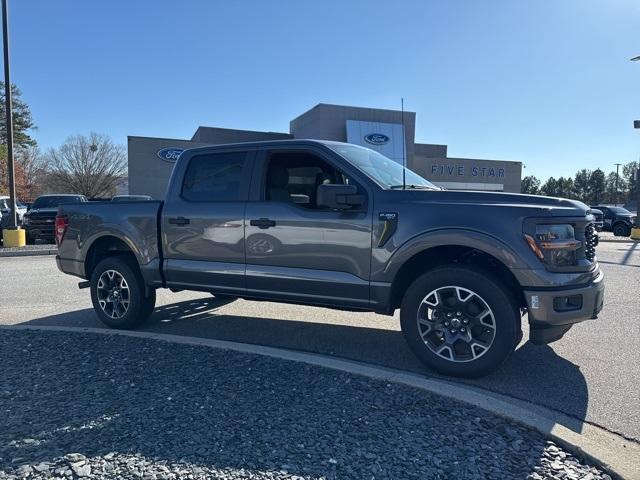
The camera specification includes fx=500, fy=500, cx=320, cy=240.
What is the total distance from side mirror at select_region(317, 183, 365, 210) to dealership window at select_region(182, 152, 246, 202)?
123 cm

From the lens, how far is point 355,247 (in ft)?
14.5

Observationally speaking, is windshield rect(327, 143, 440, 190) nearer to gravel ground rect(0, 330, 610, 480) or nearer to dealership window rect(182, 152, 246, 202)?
dealership window rect(182, 152, 246, 202)

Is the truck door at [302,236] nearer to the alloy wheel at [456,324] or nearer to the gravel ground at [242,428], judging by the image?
the alloy wheel at [456,324]

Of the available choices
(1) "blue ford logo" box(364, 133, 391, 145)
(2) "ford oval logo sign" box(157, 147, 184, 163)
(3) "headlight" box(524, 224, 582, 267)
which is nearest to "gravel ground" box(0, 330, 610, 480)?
(3) "headlight" box(524, 224, 582, 267)

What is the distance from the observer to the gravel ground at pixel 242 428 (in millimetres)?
2643

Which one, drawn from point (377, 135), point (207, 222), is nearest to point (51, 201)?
point (207, 222)

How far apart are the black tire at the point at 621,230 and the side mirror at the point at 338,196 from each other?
30.3 meters

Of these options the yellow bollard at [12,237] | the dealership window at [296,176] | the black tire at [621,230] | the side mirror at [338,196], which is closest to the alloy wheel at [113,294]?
the dealership window at [296,176]

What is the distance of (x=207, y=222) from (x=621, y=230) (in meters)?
30.6

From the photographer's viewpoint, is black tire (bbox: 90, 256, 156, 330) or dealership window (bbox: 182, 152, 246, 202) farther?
black tire (bbox: 90, 256, 156, 330)

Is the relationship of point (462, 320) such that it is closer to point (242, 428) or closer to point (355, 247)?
point (355, 247)

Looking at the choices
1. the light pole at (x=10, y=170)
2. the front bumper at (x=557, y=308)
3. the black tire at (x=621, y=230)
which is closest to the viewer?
the front bumper at (x=557, y=308)

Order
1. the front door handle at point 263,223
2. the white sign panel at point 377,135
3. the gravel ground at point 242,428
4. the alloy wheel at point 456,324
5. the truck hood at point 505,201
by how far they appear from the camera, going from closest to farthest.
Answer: the gravel ground at point 242,428
the truck hood at point 505,201
the alloy wheel at point 456,324
the front door handle at point 263,223
the white sign panel at point 377,135

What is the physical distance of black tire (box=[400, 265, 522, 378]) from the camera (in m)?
3.90
